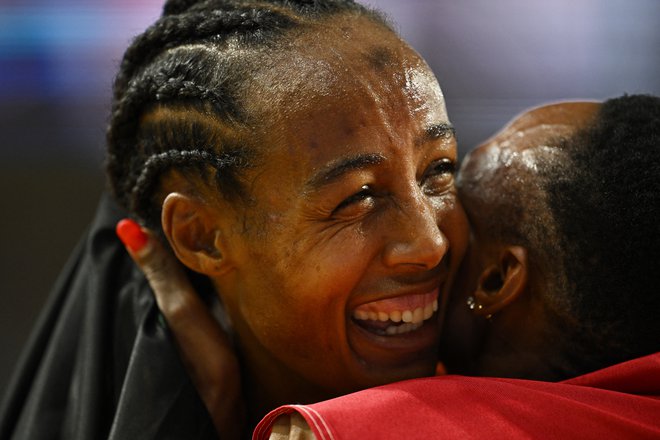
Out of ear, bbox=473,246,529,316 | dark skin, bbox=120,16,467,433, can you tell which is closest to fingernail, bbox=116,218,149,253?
dark skin, bbox=120,16,467,433

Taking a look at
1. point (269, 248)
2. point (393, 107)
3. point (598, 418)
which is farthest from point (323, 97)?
point (598, 418)

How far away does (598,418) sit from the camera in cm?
124

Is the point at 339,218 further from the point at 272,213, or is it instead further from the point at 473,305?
the point at 473,305

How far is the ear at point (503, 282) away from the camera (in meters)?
1.52

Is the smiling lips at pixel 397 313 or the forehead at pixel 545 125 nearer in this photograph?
the smiling lips at pixel 397 313

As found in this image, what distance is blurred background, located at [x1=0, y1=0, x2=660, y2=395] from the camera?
2965mm

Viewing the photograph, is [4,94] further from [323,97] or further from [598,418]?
[598,418]

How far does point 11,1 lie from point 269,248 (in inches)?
91.8

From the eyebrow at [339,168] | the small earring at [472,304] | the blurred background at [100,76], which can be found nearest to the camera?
the eyebrow at [339,168]

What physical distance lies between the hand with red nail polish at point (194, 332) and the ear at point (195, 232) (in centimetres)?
9

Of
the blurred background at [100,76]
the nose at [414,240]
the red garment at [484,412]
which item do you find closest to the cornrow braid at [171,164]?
the nose at [414,240]

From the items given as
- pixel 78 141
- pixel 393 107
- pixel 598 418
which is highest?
pixel 393 107

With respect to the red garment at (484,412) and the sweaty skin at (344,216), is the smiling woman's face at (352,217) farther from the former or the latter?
the red garment at (484,412)

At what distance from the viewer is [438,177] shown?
5.02 feet
